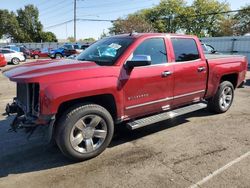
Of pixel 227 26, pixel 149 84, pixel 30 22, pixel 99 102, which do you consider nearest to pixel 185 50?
pixel 149 84

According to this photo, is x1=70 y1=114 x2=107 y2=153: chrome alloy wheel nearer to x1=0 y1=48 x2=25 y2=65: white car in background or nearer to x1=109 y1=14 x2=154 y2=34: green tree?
x1=0 y1=48 x2=25 y2=65: white car in background

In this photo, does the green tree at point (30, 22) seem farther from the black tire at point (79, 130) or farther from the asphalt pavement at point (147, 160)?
the black tire at point (79, 130)

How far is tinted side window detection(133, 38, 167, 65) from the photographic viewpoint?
15.1ft

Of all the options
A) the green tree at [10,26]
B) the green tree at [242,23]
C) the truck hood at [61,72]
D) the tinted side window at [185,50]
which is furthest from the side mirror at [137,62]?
the green tree at [10,26]

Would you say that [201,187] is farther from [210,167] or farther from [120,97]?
[120,97]

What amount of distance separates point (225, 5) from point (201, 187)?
69.6 meters

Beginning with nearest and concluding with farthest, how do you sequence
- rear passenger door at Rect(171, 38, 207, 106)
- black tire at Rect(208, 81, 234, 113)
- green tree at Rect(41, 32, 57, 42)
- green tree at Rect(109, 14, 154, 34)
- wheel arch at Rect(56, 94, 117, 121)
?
wheel arch at Rect(56, 94, 117, 121), rear passenger door at Rect(171, 38, 207, 106), black tire at Rect(208, 81, 234, 113), green tree at Rect(109, 14, 154, 34), green tree at Rect(41, 32, 57, 42)

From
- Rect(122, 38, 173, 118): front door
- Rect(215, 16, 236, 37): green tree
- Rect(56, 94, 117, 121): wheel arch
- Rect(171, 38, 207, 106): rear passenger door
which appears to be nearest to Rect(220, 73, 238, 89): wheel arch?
Rect(171, 38, 207, 106): rear passenger door

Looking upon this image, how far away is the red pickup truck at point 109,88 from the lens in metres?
3.69

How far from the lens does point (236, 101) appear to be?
7793mm

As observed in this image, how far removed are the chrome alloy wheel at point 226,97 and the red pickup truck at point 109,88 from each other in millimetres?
820

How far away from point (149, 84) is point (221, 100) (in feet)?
8.62

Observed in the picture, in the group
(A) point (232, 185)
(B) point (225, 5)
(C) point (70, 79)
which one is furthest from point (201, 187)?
(B) point (225, 5)

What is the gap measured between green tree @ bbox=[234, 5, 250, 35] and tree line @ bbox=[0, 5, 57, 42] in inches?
1995
